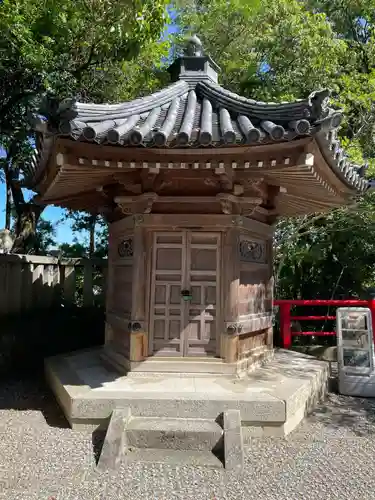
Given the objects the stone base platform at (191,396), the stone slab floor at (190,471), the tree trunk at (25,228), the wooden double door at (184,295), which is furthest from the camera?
the tree trunk at (25,228)

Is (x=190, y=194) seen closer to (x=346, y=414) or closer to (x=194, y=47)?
(x=194, y=47)

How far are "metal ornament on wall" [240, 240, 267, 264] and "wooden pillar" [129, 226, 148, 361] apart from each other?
4.72 ft

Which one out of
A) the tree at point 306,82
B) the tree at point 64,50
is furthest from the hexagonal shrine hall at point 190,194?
the tree at point 306,82

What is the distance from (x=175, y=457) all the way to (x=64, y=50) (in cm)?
723

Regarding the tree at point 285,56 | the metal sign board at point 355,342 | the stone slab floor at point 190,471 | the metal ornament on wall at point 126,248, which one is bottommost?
the stone slab floor at point 190,471

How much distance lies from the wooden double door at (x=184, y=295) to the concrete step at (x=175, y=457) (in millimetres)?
1575

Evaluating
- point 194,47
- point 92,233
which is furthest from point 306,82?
point 92,233

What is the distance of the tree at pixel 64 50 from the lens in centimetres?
670

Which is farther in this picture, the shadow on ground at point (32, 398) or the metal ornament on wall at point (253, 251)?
the metal ornament on wall at point (253, 251)

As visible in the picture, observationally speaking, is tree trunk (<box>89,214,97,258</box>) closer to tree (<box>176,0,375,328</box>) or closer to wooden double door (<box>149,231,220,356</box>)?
tree (<box>176,0,375,328</box>)

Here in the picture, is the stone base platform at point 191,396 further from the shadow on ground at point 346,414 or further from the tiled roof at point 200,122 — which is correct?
the tiled roof at point 200,122

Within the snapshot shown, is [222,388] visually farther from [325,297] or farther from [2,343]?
A: [325,297]

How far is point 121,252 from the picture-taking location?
6391 mm

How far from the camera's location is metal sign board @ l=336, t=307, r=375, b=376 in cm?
658
